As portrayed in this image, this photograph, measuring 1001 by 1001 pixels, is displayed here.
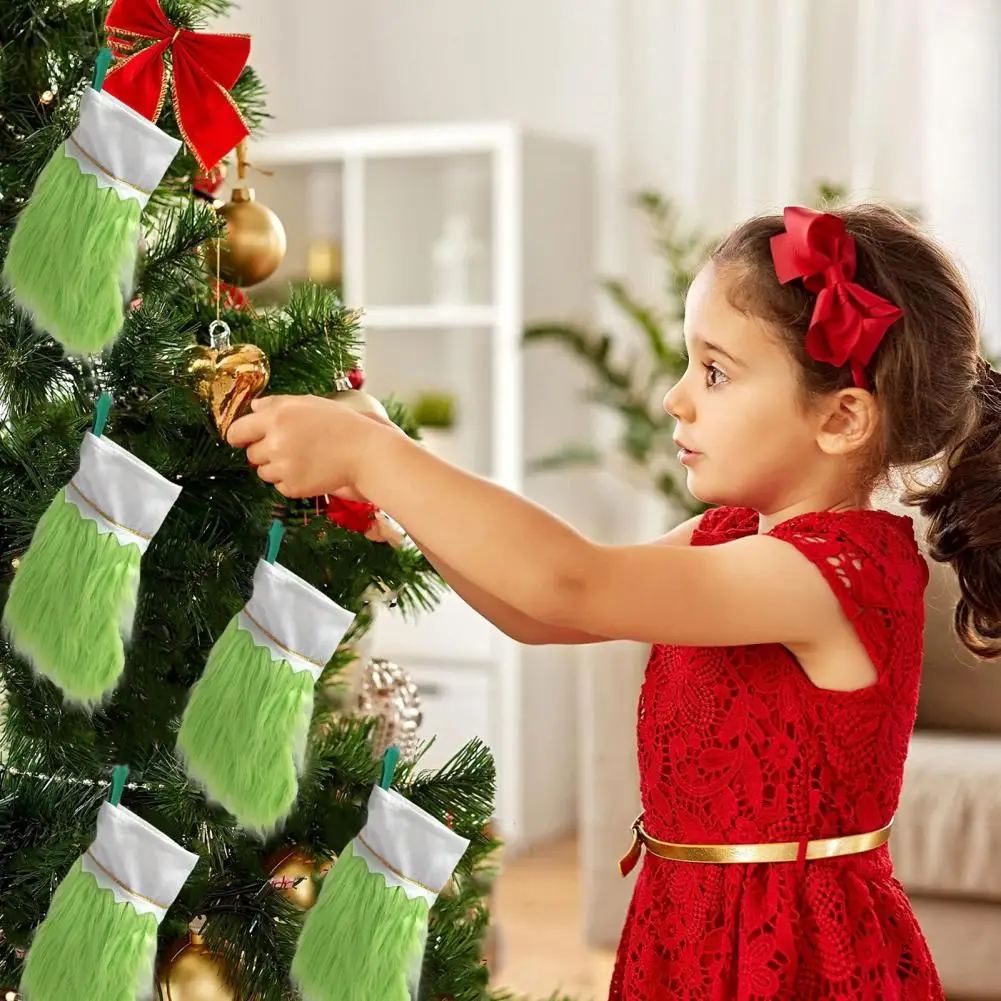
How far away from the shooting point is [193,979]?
0.94 m

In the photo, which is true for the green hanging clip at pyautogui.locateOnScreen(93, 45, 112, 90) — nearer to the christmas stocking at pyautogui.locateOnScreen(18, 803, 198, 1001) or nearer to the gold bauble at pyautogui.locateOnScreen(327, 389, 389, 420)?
the gold bauble at pyautogui.locateOnScreen(327, 389, 389, 420)

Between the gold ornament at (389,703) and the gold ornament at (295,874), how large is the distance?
1.15ft

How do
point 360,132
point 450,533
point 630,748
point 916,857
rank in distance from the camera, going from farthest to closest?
point 360,132, point 630,748, point 916,857, point 450,533

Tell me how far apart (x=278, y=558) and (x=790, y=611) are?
0.34m

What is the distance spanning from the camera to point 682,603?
94 cm

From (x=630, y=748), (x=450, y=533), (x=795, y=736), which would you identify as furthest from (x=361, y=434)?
(x=630, y=748)

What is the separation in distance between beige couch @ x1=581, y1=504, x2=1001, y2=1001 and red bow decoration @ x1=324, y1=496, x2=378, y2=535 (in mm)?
1387

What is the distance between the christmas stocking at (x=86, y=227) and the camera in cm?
82

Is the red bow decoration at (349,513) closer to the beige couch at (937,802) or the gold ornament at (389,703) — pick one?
the gold ornament at (389,703)

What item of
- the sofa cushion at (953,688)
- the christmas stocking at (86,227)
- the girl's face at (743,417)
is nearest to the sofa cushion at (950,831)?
the sofa cushion at (953,688)

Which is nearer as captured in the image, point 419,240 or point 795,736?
point 795,736

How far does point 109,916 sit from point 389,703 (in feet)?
1.80

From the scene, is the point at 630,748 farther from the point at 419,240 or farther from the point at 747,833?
the point at 419,240

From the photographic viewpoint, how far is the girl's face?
1.02 meters
